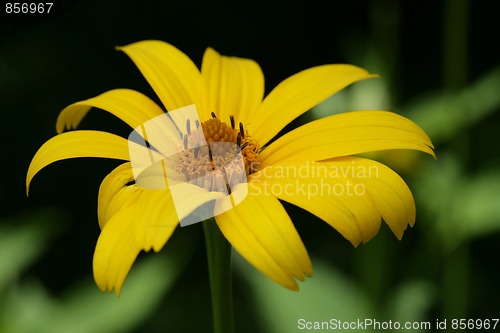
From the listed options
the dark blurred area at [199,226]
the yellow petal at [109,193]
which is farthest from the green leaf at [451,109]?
the yellow petal at [109,193]

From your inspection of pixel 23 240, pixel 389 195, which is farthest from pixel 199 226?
pixel 389 195

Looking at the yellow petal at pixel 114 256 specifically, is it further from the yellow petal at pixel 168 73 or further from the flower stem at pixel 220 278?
the yellow petal at pixel 168 73

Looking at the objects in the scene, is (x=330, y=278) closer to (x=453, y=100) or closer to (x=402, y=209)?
(x=453, y=100)

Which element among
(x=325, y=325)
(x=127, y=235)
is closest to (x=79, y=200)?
(x=325, y=325)

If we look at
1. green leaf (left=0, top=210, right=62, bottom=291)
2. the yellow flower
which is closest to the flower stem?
the yellow flower

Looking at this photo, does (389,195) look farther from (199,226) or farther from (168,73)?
(199,226)
